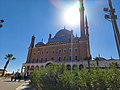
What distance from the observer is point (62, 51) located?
51750 millimetres

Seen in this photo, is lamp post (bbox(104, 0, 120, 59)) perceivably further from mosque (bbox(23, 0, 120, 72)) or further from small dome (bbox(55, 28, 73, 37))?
small dome (bbox(55, 28, 73, 37))

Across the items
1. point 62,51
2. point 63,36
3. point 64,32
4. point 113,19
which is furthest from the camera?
point 64,32

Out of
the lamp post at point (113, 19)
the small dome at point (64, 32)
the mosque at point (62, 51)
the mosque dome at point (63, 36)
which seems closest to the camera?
the lamp post at point (113, 19)

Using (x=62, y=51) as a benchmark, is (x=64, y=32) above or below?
above

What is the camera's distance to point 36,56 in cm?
5594

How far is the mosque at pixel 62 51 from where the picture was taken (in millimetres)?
47031

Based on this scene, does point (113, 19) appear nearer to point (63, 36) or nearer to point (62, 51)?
point (62, 51)

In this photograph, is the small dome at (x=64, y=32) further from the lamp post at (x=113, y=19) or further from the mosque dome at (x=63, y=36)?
the lamp post at (x=113, y=19)

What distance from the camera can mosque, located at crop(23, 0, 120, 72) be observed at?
47031mm

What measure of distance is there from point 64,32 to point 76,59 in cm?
1805

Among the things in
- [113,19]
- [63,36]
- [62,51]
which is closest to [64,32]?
[63,36]

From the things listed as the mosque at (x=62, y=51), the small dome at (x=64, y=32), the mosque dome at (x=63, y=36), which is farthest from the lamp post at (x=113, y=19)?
the small dome at (x=64, y=32)

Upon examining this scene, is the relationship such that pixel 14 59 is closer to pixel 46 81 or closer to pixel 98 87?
pixel 46 81

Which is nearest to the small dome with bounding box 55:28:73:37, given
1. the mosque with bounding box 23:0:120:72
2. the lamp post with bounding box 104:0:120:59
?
the mosque with bounding box 23:0:120:72
